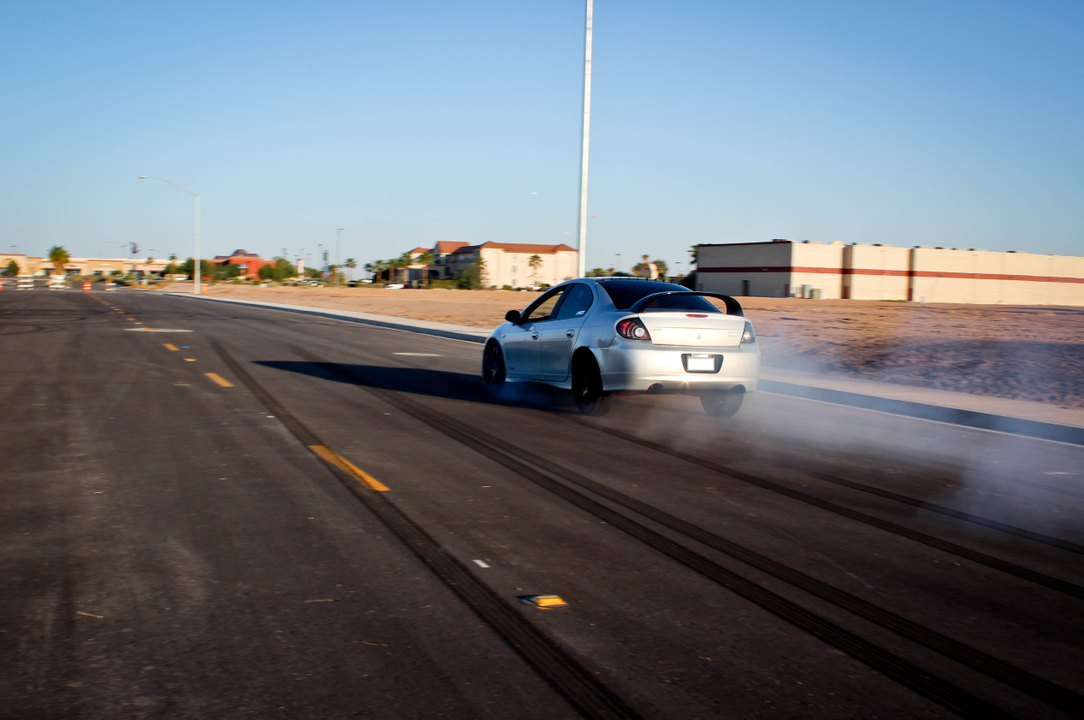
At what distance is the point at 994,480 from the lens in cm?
752

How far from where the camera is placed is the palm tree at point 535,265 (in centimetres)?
16512

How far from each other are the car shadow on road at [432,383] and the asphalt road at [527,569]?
6.22ft

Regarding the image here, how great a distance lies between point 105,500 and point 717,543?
396 cm

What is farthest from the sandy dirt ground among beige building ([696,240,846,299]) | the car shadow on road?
beige building ([696,240,846,299])

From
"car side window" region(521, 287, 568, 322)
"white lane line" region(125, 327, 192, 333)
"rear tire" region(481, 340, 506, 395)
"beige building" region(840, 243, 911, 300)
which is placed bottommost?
"white lane line" region(125, 327, 192, 333)

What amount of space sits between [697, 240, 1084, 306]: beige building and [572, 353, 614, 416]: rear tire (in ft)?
249

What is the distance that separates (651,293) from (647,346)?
0.87 metres

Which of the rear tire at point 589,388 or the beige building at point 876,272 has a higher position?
the beige building at point 876,272

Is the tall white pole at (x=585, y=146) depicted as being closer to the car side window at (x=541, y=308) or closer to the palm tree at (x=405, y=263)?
the car side window at (x=541, y=308)

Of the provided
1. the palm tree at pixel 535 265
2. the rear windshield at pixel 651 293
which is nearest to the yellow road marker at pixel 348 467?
the rear windshield at pixel 651 293

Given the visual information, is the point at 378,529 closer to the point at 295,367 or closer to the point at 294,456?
the point at 294,456

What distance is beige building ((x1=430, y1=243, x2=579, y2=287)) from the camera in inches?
6334

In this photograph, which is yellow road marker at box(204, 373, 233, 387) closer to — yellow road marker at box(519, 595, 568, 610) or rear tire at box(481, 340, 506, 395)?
rear tire at box(481, 340, 506, 395)

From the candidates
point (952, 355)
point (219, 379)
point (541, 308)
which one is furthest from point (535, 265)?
point (541, 308)
